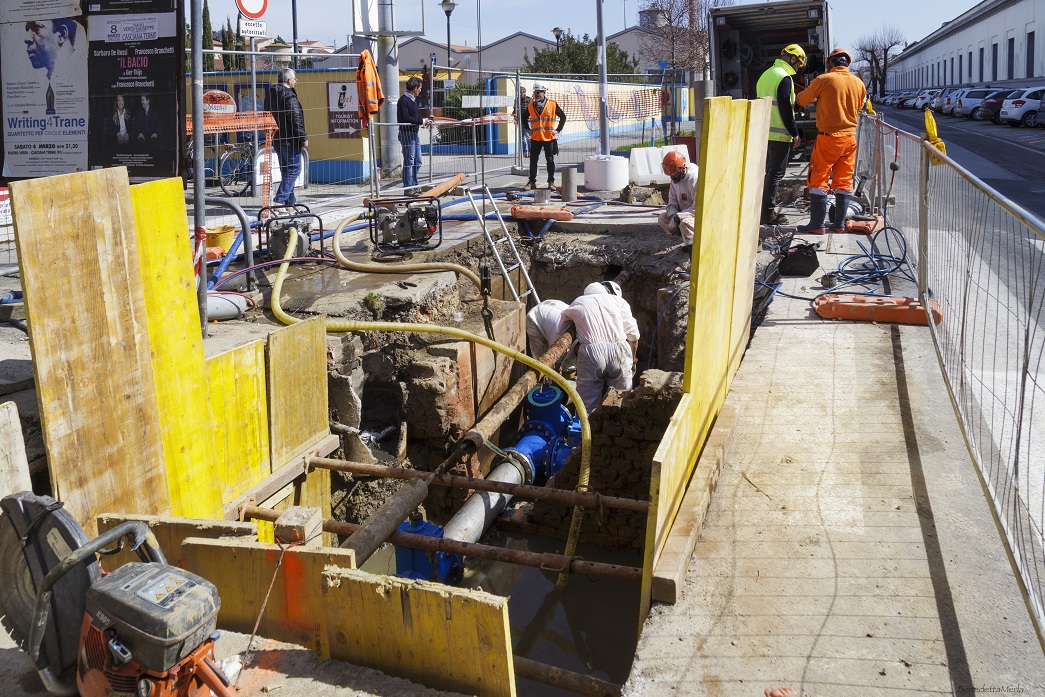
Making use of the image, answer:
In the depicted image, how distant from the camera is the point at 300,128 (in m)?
11.5

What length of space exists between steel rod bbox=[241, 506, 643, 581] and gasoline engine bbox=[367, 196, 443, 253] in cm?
445

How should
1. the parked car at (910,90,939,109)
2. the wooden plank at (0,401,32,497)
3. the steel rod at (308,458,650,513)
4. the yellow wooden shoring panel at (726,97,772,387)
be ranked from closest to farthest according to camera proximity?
1. the wooden plank at (0,401,32,497)
2. the yellow wooden shoring panel at (726,97,772,387)
3. the steel rod at (308,458,650,513)
4. the parked car at (910,90,939,109)

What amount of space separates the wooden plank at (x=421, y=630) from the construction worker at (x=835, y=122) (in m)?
7.44

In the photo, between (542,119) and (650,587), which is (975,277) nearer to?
(650,587)

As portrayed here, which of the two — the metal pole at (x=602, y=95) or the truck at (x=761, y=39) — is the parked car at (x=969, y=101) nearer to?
the truck at (x=761, y=39)

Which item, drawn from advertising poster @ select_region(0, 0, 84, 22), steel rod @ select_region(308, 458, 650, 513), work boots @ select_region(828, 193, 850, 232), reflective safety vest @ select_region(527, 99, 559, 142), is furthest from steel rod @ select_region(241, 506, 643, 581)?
reflective safety vest @ select_region(527, 99, 559, 142)

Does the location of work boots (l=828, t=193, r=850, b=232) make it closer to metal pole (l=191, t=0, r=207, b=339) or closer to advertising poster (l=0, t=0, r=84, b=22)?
metal pole (l=191, t=0, r=207, b=339)

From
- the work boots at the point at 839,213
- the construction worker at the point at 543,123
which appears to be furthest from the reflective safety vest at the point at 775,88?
the construction worker at the point at 543,123

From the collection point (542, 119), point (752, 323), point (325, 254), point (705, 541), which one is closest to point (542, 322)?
point (752, 323)

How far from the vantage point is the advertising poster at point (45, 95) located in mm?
4773

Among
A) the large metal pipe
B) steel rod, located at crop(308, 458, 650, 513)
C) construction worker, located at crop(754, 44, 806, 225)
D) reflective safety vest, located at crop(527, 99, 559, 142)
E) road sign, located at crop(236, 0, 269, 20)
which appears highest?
road sign, located at crop(236, 0, 269, 20)

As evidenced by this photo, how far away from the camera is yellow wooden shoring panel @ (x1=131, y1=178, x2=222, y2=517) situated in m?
4.16

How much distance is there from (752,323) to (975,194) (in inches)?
102

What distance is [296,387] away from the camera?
5.38 metres
